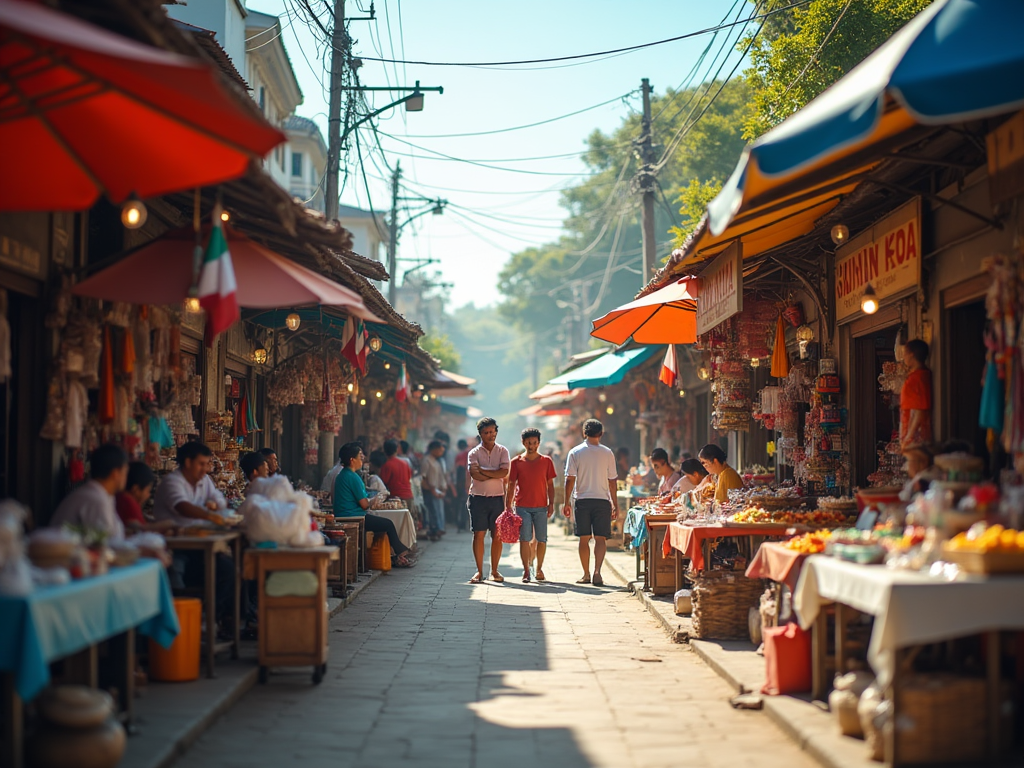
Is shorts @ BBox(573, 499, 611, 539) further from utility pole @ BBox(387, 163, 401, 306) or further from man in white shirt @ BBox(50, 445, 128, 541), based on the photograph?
utility pole @ BBox(387, 163, 401, 306)

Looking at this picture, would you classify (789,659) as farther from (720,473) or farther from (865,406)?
(720,473)

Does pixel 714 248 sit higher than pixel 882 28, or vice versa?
pixel 882 28

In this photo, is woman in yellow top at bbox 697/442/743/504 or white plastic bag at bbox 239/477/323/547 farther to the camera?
woman in yellow top at bbox 697/442/743/504

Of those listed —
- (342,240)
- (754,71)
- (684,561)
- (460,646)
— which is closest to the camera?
(342,240)

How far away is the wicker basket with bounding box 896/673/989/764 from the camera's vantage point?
5.79 metres

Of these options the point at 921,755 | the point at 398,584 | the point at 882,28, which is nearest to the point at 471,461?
the point at 398,584

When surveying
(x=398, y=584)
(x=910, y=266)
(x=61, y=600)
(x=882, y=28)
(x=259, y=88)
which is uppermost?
(x=259, y=88)

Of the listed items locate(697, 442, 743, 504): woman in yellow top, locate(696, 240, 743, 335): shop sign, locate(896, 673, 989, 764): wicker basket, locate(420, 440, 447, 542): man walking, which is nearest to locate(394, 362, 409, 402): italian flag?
locate(420, 440, 447, 542): man walking

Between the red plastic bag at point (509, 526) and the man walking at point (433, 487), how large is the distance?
8124 mm

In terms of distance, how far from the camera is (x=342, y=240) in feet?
28.8

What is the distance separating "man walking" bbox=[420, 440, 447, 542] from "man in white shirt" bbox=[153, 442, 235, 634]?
13800 mm

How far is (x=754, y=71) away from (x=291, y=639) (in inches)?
713

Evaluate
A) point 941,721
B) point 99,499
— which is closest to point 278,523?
point 99,499

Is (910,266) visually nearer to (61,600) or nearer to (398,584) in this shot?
(61,600)
